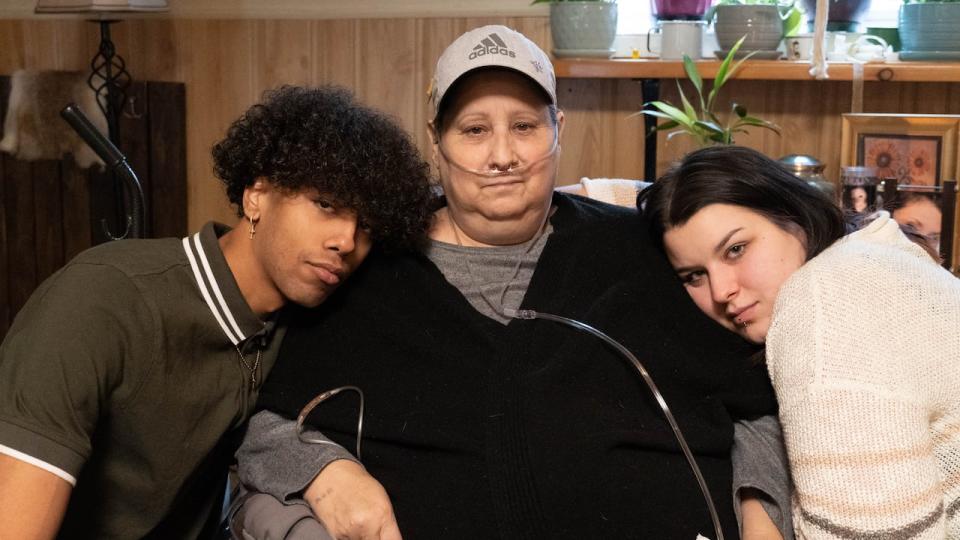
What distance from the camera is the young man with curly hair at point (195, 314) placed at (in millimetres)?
1443

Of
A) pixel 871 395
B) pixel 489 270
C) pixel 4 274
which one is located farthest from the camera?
pixel 4 274

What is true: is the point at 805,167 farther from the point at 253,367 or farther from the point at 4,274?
the point at 4,274

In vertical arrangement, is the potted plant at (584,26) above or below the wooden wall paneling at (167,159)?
above

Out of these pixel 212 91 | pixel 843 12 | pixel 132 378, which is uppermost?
pixel 843 12

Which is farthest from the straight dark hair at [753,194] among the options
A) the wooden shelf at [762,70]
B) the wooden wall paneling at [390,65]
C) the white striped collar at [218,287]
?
the wooden wall paneling at [390,65]

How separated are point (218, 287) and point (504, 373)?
471mm

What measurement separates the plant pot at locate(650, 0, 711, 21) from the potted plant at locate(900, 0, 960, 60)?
51 cm

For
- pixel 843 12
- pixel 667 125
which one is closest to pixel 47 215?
pixel 667 125

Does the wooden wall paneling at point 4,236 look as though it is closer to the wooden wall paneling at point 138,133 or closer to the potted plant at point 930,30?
the wooden wall paneling at point 138,133

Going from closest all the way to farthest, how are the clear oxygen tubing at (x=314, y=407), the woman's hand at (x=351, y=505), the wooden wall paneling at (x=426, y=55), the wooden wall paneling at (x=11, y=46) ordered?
the woman's hand at (x=351, y=505), the clear oxygen tubing at (x=314, y=407), the wooden wall paneling at (x=426, y=55), the wooden wall paneling at (x=11, y=46)

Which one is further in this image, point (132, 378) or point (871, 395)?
point (132, 378)

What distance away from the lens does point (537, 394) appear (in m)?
1.71

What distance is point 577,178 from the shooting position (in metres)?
3.17

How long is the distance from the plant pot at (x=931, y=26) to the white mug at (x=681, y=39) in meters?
0.52
